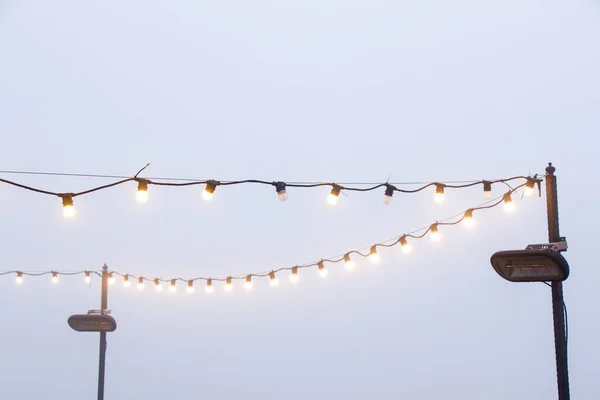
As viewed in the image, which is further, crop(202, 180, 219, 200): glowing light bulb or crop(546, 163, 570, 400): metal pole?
crop(202, 180, 219, 200): glowing light bulb

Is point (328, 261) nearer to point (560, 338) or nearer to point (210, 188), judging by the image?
point (210, 188)

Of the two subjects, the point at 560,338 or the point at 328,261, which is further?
the point at 328,261

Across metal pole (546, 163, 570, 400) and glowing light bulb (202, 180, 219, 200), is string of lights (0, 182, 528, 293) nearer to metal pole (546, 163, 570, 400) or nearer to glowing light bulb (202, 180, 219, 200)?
metal pole (546, 163, 570, 400)

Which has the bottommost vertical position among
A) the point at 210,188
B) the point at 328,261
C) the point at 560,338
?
the point at 560,338

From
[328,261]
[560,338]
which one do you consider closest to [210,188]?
[560,338]

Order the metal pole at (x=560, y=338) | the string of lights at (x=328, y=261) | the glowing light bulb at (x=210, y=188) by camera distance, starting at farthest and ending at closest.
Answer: the string of lights at (x=328, y=261) < the glowing light bulb at (x=210, y=188) < the metal pole at (x=560, y=338)

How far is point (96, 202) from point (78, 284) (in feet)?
5.19

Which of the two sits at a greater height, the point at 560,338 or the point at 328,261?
the point at 328,261

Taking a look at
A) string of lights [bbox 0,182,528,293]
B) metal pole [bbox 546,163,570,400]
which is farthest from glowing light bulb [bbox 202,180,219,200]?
metal pole [bbox 546,163,570,400]

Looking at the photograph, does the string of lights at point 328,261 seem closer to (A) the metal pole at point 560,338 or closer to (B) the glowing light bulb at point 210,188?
(A) the metal pole at point 560,338

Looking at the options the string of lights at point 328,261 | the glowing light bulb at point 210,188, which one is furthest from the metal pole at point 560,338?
the glowing light bulb at point 210,188

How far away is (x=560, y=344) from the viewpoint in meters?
3.89

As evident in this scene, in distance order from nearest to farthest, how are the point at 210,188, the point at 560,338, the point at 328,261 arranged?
the point at 560,338 → the point at 210,188 → the point at 328,261

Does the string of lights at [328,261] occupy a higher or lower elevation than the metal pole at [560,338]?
higher
